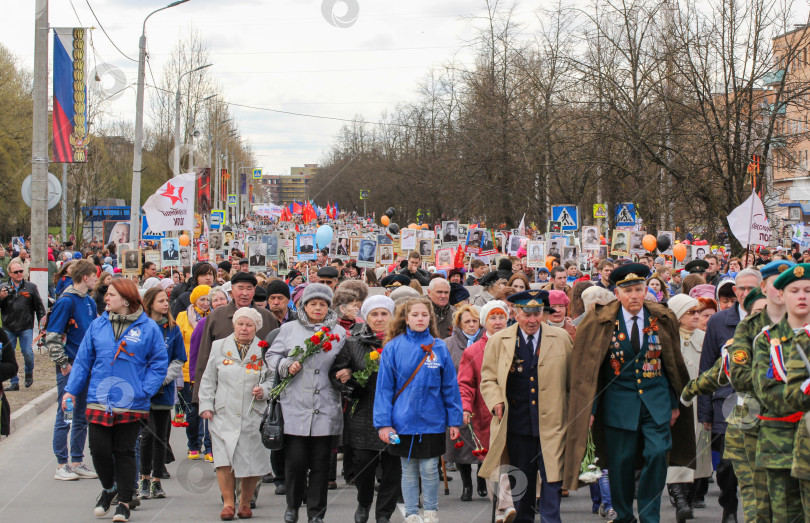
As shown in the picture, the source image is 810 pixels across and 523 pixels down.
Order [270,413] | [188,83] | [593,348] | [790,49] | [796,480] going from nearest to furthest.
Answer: [796,480] < [593,348] < [270,413] < [790,49] < [188,83]

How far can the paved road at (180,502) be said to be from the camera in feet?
24.9

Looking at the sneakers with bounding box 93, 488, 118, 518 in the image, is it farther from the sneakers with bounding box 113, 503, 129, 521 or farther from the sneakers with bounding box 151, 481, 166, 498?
the sneakers with bounding box 151, 481, 166, 498

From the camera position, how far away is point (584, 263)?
20.8 m

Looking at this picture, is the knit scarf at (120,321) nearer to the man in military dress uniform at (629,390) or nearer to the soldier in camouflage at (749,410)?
the man in military dress uniform at (629,390)

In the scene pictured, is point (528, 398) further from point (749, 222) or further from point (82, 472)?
point (749, 222)

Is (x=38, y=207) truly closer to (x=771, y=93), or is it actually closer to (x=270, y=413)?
(x=270, y=413)

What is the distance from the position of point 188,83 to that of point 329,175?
64.3 meters

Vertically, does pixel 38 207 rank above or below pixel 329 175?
below

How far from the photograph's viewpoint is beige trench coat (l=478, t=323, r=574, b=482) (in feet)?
21.4

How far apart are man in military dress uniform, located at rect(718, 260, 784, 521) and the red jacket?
6.77 feet

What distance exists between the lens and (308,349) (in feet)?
23.2

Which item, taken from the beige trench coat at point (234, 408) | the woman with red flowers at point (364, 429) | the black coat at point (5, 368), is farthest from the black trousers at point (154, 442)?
the woman with red flowers at point (364, 429)

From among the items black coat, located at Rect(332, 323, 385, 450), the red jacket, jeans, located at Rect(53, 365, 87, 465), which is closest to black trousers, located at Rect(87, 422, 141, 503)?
jeans, located at Rect(53, 365, 87, 465)

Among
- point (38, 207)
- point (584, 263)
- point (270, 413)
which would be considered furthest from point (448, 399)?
point (584, 263)
